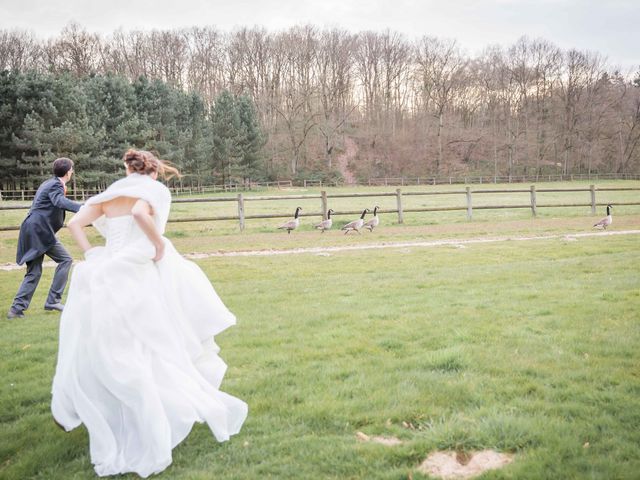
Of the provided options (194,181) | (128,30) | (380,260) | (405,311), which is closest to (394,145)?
(194,181)

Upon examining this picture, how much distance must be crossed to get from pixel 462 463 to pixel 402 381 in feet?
4.39

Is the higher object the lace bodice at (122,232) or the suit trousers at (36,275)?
the lace bodice at (122,232)

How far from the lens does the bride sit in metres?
3.44

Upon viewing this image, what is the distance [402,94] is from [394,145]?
824cm

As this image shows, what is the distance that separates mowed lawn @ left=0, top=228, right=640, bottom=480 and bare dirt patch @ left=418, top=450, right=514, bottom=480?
0.24ft

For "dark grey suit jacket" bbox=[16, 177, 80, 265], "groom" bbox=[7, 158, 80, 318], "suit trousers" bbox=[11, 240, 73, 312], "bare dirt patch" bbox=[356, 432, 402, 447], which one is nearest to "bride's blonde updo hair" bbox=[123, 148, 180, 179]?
"bare dirt patch" bbox=[356, 432, 402, 447]

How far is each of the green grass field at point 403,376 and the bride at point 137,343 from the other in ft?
0.88

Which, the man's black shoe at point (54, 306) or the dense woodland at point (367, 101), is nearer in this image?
the man's black shoe at point (54, 306)

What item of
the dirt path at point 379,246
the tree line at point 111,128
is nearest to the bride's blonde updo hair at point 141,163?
the dirt path at point 379,246

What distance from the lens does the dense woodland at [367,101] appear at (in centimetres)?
5972

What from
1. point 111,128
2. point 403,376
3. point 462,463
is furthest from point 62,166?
point 111,128

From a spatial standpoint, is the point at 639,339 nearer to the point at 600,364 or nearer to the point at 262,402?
the point at 600,364

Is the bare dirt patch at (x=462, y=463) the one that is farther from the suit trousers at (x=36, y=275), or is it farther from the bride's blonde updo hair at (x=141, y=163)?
the suit trousers at (x=36, y=275)

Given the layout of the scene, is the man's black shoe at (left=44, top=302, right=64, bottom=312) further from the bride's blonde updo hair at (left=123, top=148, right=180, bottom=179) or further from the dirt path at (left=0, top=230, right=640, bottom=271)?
the dirt path at (left=0, top=230, right=640, bottom=271)
